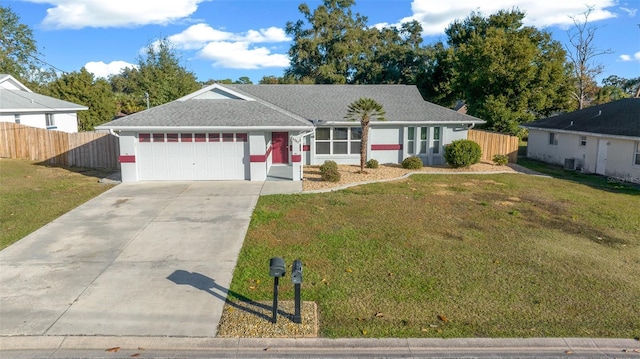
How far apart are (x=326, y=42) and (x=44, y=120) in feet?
90.1

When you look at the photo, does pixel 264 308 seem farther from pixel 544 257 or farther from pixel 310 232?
pixel 544 257

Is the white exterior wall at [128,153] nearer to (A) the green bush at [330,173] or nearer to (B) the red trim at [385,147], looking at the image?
(A) the green bush at [330,173]

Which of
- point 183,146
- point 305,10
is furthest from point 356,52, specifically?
point 183,146

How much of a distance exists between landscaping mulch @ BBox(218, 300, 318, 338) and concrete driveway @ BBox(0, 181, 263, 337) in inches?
9.0

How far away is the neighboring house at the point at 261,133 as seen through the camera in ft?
57.6

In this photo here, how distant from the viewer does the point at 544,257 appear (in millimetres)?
9555

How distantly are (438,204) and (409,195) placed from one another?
4.96 feet

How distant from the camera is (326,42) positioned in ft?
148

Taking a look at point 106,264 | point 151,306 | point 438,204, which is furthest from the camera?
point 438,204

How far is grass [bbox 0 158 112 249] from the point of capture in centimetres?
1180

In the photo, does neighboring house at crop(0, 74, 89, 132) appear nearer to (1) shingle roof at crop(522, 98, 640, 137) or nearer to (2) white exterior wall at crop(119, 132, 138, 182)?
(2) white exterior wall at crop(119, 132, 138, 182)

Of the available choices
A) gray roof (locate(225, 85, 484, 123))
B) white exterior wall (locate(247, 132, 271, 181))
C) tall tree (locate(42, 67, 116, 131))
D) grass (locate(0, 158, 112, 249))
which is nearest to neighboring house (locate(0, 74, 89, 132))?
tall tree (locate(42, 67, 116, 131))

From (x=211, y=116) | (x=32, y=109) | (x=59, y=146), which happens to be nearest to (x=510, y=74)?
(x=211, y=116)

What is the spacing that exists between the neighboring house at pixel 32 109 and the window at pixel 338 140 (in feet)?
58.3
